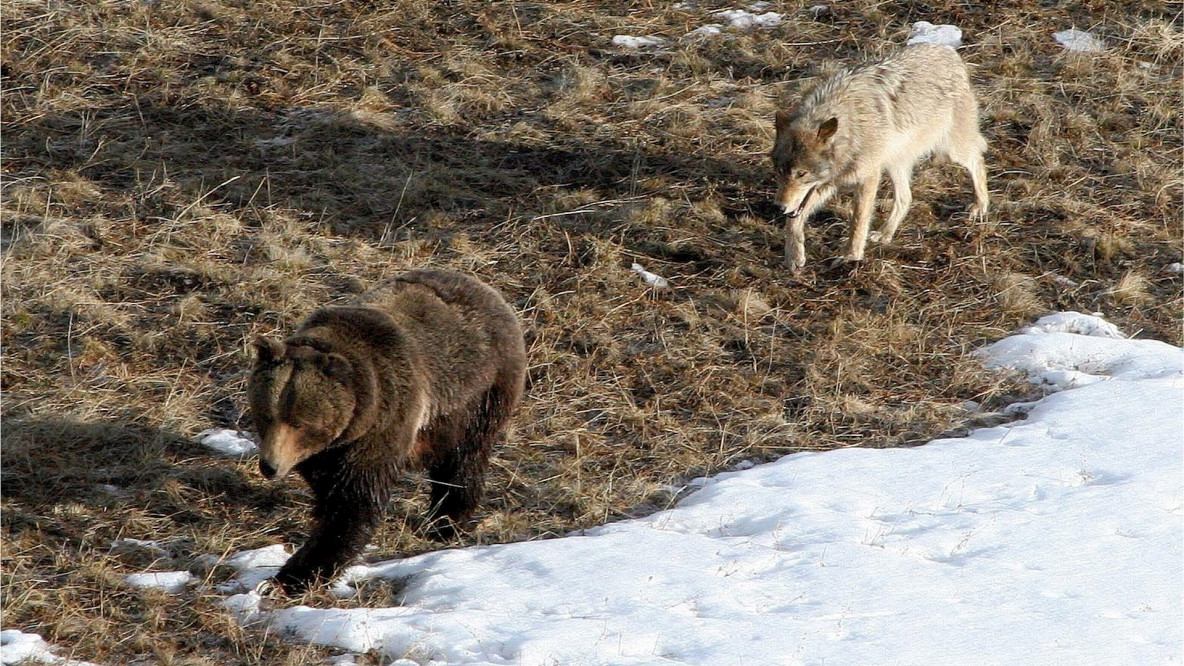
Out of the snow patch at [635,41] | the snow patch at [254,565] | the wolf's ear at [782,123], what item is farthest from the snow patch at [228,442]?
the snow patch at [635,41]

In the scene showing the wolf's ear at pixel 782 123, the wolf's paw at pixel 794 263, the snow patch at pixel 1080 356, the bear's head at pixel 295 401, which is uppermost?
the bear's head at pixel 295 401

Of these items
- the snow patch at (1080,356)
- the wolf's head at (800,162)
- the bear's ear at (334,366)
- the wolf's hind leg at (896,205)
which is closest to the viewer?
the bear's ear at (334,366)

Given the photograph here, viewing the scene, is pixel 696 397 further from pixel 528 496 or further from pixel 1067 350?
pixel 1067 350

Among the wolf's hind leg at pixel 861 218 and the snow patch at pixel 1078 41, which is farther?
the snow patch at pixel 1078 41

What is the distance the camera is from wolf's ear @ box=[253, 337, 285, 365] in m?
5.73

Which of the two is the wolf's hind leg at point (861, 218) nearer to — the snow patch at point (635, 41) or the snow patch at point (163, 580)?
the snow patch at point (635, 41)

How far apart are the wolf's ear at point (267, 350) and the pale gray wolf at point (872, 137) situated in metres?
4.94

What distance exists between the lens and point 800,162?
31.7ft

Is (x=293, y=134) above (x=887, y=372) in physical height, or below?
above

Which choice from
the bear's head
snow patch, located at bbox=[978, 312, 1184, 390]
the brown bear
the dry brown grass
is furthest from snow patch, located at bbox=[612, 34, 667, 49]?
the bear's head

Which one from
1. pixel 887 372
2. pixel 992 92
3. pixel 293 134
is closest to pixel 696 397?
pixel 887 372

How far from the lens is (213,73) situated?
11867 mm

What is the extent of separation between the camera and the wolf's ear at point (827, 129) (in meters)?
9.52

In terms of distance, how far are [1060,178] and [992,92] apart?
1.46m
